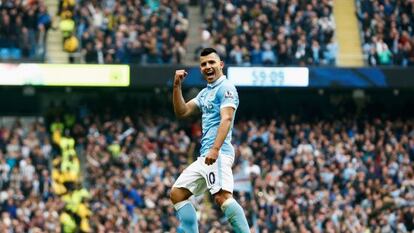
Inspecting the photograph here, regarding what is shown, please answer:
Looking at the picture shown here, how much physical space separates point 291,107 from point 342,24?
10.7 ft

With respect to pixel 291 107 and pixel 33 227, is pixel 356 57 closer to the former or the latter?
pixel 291 107

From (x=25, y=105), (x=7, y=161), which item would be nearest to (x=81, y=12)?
(x=25, y=105)

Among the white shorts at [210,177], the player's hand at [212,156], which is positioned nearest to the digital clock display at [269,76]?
the white shorts at [210,177]

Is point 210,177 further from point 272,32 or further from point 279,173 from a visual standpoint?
point 272,32

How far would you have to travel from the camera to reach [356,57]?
1227 inches

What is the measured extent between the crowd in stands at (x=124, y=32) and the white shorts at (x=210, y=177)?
667 inches

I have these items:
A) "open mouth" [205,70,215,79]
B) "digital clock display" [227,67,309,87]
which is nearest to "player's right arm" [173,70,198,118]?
"open mouth" [205,70,215,79]

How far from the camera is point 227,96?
456 inches

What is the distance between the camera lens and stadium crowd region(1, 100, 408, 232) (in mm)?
24141

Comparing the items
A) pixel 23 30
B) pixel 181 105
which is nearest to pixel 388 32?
pixel 23 30

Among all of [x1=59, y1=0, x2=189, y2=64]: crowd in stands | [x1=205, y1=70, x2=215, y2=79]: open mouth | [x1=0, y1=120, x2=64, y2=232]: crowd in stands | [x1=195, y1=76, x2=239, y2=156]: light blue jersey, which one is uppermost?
[x1=59, y1=0, x2=189, y2=64]: crowd in stands

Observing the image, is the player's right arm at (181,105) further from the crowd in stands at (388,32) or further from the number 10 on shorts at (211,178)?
the crowd in stands at (388,32)

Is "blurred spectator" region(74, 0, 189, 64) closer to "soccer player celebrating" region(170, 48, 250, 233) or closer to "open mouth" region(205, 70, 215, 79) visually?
"soccer player celebrating" region(170, 48, 250, 233)

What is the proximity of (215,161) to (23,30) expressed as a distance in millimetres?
17272
